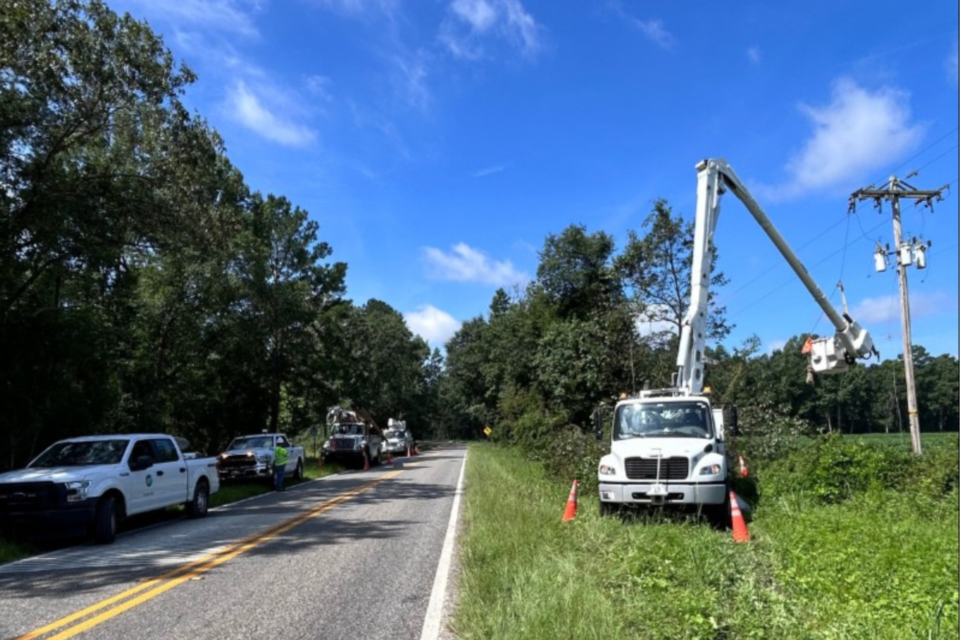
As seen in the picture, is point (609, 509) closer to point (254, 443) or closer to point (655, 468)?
point (655, 468)

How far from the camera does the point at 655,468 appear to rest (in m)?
10.7

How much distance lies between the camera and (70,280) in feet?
69.8

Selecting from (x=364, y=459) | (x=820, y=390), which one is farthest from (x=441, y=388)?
(x=364, y=459)

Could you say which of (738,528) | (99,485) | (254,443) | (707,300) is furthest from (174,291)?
(738,528)

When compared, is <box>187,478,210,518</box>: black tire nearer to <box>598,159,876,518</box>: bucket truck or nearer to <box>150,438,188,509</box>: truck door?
<box>150,438,188,509</box>: truck door

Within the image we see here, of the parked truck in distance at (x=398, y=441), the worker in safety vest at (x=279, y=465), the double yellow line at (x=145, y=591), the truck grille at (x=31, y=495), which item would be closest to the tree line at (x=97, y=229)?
the worker in safety vest at (x=279, y=465)

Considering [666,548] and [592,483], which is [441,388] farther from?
[666,548]

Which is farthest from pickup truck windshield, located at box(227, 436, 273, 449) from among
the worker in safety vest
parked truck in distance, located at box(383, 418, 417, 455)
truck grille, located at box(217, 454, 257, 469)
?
parked truck in distance, located at box(383, 418, 417, 455)

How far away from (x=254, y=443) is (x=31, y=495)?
42.3 feet

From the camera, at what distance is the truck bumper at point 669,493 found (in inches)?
408

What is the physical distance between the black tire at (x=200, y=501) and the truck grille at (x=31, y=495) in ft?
12.5

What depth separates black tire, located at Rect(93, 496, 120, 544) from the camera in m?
10.5

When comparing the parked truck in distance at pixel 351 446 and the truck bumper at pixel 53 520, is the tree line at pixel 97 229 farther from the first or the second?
the truck bumper at pixel 53 520

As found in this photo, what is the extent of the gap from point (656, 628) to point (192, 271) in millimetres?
25251
